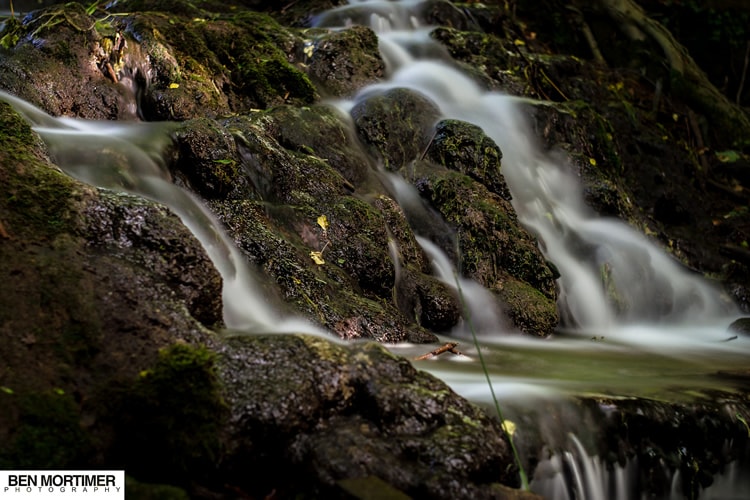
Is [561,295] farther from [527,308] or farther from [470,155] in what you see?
[470,155]

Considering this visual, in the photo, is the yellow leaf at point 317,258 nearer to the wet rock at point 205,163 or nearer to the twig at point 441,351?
the wet rock at point 205,163

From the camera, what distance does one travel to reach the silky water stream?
3.28 m

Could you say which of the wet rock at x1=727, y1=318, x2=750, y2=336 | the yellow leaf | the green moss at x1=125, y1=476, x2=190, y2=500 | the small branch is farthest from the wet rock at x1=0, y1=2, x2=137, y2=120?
the wet rock at x1=727, y1=318, x2=750, y2=336

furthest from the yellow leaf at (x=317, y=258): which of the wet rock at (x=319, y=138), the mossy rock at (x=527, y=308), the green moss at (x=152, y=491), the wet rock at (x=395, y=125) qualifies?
the green moss at (x=152, y=491)

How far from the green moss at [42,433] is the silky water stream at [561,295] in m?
1.41

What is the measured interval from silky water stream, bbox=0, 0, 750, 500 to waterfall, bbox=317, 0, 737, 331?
0.06ft

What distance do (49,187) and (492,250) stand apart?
4.01 meters

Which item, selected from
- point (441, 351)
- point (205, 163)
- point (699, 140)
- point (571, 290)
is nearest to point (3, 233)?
point (205, 163)

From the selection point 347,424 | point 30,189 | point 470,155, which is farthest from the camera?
point 470,155

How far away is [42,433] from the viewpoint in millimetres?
2252

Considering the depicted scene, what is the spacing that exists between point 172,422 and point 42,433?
0.42 m

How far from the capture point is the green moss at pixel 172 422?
7.80 feet

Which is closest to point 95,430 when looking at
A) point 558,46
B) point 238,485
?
point 238,485

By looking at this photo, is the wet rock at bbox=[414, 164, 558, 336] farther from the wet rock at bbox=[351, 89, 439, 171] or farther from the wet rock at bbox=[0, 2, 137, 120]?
the wet rock at bbox=[0, 2, 137, 120]
